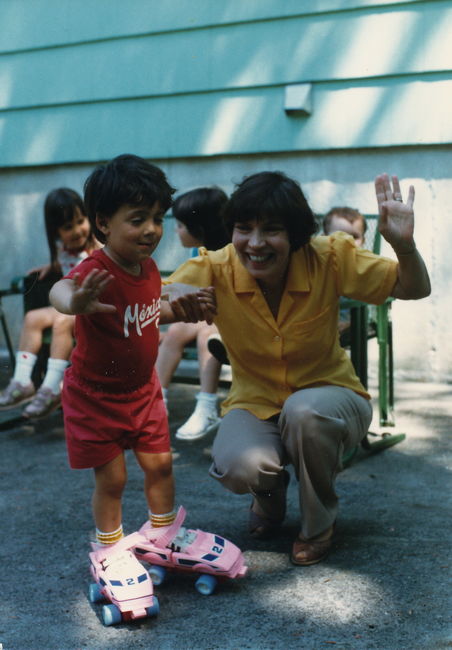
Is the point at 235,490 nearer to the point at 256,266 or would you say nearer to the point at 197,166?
the point at 256,266

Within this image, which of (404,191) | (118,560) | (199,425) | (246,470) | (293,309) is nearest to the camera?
(118,560)

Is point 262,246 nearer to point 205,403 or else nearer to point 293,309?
point 293,309

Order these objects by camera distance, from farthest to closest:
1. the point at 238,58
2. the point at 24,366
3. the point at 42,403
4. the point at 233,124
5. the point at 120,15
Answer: the point at 120,15 < the point at 233,124 < the point at 238,58 < the point at 24,366 < the point at 42,403

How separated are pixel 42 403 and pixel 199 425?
819mm

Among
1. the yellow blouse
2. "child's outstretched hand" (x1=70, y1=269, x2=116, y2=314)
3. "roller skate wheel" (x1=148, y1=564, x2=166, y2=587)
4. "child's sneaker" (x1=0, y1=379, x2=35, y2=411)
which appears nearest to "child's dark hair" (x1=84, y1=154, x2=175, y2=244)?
"child's outstretched hand" (x1=70, y1=269, x2=116, y2=314)

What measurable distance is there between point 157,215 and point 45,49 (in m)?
4.09

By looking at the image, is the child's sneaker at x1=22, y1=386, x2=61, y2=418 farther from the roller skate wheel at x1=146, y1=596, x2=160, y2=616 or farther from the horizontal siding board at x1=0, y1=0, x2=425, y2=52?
the horizontal siding board at x1=0, y1=0, x2=425, y2=52

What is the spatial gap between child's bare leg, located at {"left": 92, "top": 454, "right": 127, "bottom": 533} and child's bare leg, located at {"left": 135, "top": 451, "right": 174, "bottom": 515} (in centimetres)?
9

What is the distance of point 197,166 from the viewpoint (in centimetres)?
569

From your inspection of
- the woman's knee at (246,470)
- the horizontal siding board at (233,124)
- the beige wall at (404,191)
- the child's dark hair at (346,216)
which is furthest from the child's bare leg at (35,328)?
the woman's knee at (246,470)

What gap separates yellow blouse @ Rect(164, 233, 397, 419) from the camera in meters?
2.82

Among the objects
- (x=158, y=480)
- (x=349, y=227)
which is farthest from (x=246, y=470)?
(x=349, y=227)

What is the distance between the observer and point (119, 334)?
246cm

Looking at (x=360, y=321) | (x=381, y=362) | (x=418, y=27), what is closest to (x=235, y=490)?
(x=360, y=321)
